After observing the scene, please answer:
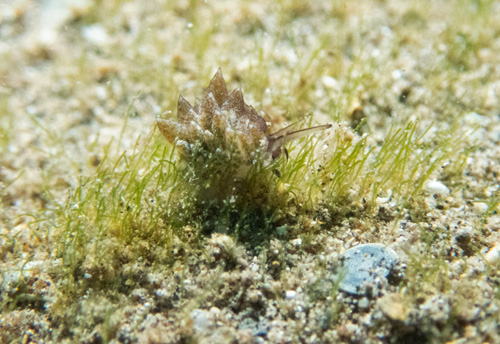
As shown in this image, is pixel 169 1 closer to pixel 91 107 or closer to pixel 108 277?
pixel 91 107

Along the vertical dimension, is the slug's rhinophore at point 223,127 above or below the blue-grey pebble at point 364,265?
above

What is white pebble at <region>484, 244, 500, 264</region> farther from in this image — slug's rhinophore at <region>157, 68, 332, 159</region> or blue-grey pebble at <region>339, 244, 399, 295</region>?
slug's rhinophore at <region>157, 68, 332, 159</region>

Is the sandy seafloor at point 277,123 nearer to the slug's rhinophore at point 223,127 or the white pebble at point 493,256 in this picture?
the white pebble at point 493,256

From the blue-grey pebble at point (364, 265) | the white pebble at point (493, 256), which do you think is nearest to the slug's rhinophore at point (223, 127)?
the blue-grey pebble at point (364, 265)

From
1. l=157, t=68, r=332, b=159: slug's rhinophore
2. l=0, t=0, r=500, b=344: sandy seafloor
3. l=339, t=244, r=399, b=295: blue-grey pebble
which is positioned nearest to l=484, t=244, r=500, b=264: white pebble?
l=0, t=0, r=500, b=344: sandy seafloor

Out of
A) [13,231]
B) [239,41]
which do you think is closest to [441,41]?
[239,41]

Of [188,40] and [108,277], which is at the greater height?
[188,40]
